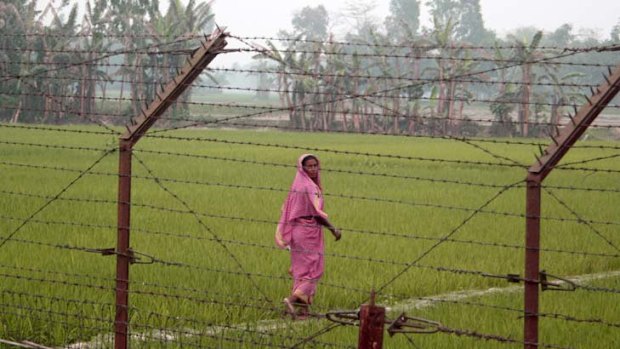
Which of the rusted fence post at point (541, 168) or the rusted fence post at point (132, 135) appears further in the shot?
the rusted fence post at point (132, 135)

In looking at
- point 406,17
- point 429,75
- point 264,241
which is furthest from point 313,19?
point 264,241

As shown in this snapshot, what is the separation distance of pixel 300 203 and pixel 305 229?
15cm

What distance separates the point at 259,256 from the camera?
8.15m

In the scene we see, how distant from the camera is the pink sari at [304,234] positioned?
6023 mm

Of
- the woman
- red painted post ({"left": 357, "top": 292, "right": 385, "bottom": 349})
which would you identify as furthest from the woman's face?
red painted post ({"left": 357, "top": 292, "right": 385, "bottom": 349})

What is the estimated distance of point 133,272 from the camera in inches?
281

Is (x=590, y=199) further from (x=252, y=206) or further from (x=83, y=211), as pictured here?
(x=83, y=211)

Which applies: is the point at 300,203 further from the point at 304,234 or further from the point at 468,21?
the point at 468,21

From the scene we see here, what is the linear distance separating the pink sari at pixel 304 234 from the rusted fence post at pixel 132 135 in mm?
1734

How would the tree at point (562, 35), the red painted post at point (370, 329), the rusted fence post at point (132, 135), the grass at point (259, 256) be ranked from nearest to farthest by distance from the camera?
the red painted post at point (370, 329) < the rusted fence post at point (132, 135) < the grass at point (259, 256) < the tree at point (562, 35)

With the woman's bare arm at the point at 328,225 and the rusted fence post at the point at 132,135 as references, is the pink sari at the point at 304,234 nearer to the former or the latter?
the woman's bare arm at the point at 328,225

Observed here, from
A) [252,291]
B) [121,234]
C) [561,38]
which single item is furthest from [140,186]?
[561,38]

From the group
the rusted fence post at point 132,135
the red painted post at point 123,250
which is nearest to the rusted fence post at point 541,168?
the rusted fence post at point 132,135

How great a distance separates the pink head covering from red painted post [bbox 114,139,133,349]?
5.38 ft
